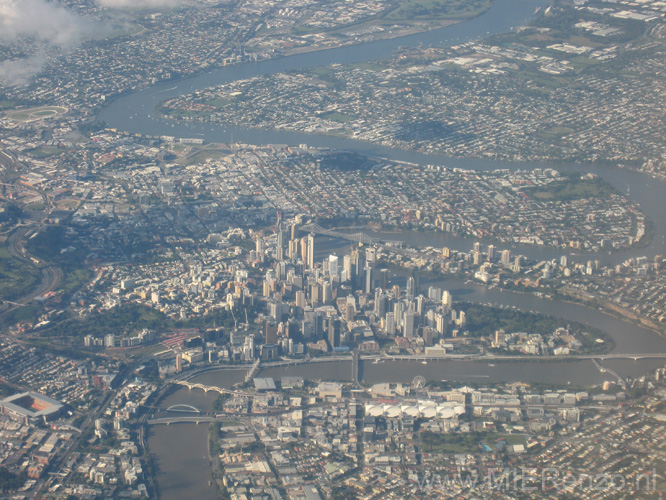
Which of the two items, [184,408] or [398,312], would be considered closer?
[184,408]

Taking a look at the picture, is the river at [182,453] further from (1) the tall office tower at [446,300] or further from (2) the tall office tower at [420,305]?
(1) the tall office tower at [446,300]

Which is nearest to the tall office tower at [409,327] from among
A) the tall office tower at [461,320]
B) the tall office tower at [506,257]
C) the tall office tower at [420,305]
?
the tall office tower at [420,305]

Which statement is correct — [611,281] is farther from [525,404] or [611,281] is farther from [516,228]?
[525,404]

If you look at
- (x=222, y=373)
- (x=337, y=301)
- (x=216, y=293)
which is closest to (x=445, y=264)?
(x=337, y=301)

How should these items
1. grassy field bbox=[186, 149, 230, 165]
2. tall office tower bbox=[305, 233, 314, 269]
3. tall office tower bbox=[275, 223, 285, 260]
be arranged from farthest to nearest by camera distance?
grassy field bbox=[186, 149, 230, 165] < tall office tower bbox=[275, 223, 285, 260] < tall office tower bbox=[305, 233, 314, 269]

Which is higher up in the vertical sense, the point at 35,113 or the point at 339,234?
the point at 339,234

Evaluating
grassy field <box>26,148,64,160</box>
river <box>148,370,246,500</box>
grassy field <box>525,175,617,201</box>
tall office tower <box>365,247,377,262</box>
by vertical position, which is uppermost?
river <box>148,370,246,500</box>

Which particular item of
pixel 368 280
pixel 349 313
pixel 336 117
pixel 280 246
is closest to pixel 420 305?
pixel 349 313

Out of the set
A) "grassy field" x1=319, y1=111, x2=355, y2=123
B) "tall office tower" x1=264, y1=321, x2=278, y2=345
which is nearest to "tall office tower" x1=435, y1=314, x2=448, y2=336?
"tall office tower" x1=264, y1=321, x2=278, y2=345

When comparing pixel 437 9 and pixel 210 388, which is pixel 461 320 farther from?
pixel 437 9

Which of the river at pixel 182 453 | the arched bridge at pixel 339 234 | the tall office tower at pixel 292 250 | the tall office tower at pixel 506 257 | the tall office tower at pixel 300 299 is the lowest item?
the arched bridge at pixel 339 234

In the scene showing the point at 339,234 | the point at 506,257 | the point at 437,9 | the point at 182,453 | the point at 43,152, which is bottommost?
the point at 437,9

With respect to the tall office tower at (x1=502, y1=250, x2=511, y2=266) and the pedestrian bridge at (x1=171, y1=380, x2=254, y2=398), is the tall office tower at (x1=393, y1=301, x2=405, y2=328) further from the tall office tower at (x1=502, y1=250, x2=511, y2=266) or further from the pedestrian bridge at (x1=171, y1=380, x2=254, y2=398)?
the tall office tower at (x1=502, y1=250, x2=511, y2=266)
